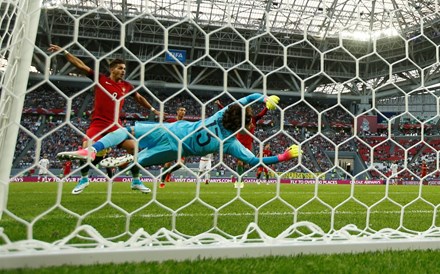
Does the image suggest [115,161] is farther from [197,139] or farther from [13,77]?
[13,77]

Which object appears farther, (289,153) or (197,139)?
(197,139)

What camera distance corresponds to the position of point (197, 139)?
3.19 metres

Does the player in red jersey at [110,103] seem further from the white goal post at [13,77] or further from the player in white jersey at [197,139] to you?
the white goal post at [13,77]

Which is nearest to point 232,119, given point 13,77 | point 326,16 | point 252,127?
point 326,16

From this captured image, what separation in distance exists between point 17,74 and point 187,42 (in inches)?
936

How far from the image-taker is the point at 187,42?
25.2 meters

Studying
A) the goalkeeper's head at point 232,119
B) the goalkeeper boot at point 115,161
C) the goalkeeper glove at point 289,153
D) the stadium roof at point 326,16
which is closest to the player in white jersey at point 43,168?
the goalkeeper boot at point 115,161

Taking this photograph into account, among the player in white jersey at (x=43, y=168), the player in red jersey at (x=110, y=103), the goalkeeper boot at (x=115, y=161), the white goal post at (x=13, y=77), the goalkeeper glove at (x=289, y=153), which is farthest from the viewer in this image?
the goalkeeper boot at (x=115, y=161)

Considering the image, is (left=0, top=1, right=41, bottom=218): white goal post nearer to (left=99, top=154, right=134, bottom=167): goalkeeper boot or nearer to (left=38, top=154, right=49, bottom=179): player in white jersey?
(left=38, top=154, right=49, bottom=179): player in white jersey

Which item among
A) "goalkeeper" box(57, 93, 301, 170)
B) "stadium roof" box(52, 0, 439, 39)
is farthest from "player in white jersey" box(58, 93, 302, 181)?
"stadium roof" box(52, 0, 439, 39)

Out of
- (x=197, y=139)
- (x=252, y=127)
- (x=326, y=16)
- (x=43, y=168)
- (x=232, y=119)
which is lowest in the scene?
(x=43, y=168)

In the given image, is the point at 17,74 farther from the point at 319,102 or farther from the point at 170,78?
the point at 170,78

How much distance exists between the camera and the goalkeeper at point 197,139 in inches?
107

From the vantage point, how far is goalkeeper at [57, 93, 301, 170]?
8.96 feet
